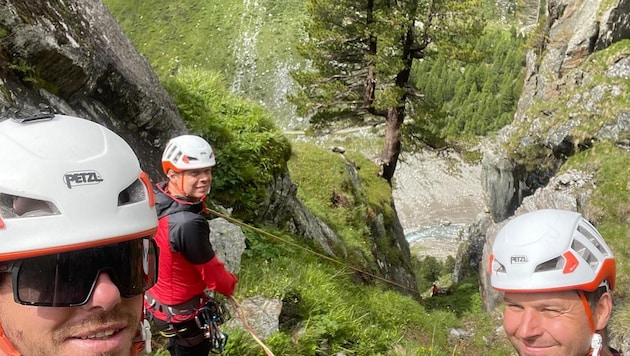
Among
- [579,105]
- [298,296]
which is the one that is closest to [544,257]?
[298,296]

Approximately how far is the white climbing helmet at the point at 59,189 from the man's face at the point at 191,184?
228cm

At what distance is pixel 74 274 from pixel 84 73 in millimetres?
5506

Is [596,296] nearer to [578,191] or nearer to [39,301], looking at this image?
[39,301]

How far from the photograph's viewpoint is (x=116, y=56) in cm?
766

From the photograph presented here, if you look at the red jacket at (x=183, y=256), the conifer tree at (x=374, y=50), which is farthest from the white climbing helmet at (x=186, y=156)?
the conifer tree at (x=374, y=50)

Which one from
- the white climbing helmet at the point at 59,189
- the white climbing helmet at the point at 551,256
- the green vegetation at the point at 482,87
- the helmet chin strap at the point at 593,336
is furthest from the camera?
the green vegetation at the point at 482,87

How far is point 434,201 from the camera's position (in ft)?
382

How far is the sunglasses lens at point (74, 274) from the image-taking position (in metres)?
1.79

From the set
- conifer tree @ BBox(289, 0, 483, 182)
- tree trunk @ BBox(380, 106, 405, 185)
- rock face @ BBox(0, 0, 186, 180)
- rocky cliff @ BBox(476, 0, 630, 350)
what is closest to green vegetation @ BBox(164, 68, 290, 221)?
rock face @ BBox(0, 0, 186, 180)

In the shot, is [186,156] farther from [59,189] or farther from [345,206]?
[345,206]

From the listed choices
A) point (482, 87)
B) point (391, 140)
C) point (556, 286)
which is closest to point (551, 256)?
point (556, 286)

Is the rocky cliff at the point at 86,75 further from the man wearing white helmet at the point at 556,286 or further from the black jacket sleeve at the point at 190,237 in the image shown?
the man wearing white helmet at the point at 556,286

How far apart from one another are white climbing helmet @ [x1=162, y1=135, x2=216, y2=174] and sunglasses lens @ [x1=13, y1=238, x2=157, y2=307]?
2354 millimetres

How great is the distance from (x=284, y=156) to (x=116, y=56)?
4130 mm
